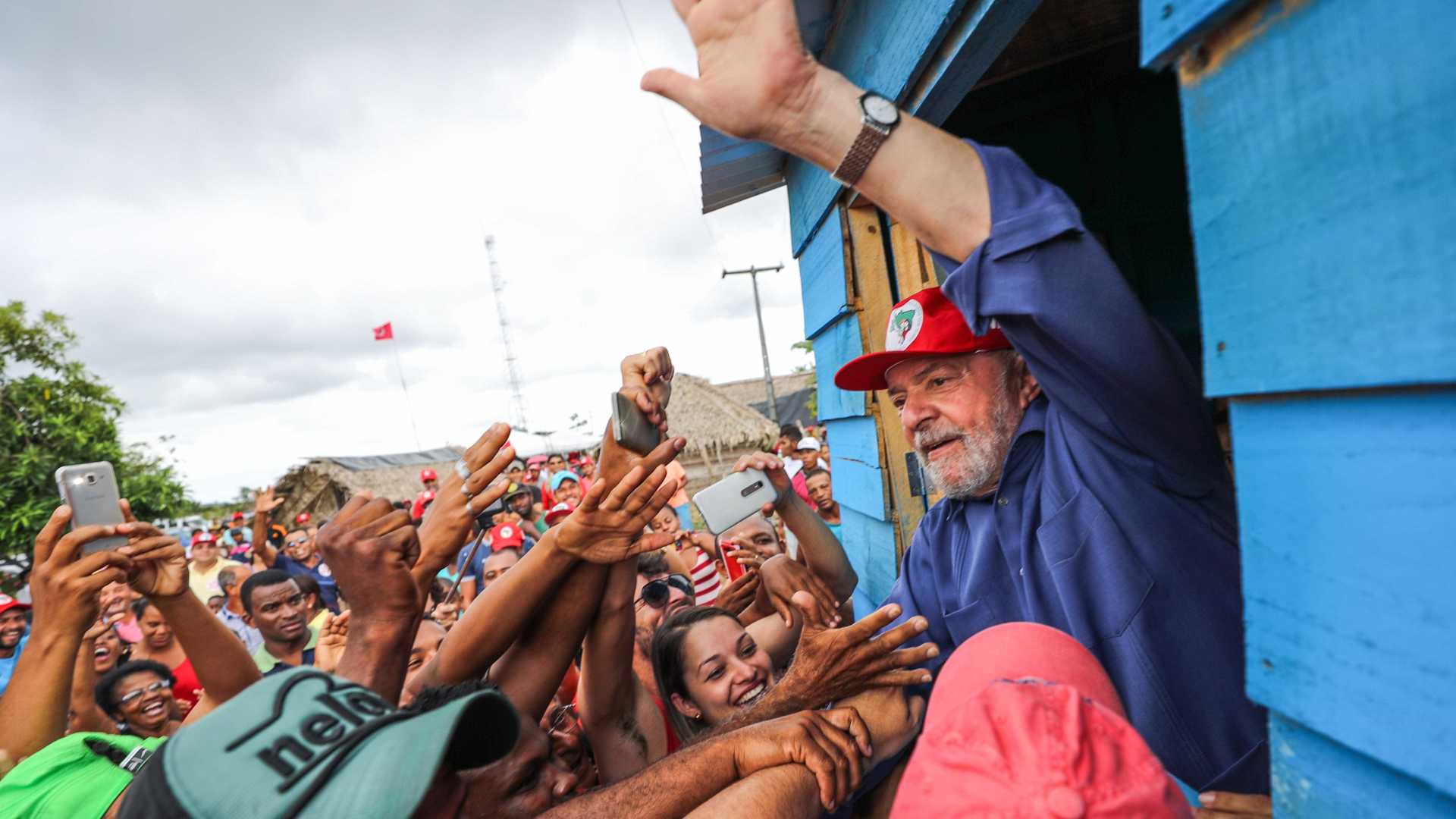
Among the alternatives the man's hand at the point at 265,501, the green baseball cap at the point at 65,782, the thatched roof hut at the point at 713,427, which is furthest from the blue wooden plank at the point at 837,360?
the thatched roof hut at the point at 713,427

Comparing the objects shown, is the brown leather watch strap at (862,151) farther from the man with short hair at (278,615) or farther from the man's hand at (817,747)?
the man with short hair at (278,615)

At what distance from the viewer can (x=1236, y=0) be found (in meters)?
0.89

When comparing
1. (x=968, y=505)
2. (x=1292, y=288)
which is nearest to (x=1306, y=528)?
(x=1292, y=288)

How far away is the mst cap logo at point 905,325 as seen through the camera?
1890 mm

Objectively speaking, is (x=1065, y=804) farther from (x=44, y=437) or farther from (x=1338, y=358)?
(x=44, y=437)

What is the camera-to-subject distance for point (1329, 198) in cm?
83

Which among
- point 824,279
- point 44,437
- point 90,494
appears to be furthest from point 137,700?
point 44,437

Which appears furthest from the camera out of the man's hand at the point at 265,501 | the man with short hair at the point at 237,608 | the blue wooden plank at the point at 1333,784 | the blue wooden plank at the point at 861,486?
the man's hand at the point at 265,501

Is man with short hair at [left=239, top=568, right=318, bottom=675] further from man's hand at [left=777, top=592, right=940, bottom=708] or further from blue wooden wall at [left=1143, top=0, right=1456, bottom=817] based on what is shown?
blue wooden wall at [left=1143, top=0, right=1456, bottom=817]

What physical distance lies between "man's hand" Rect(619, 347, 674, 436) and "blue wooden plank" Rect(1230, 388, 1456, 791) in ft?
4.56

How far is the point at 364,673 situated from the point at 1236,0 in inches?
84.2

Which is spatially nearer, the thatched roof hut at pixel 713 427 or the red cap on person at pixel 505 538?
the red cap on person at pixel 505 538

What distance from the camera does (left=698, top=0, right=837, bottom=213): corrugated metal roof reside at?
2854mm

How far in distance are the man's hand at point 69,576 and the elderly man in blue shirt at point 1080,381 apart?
2145mm
